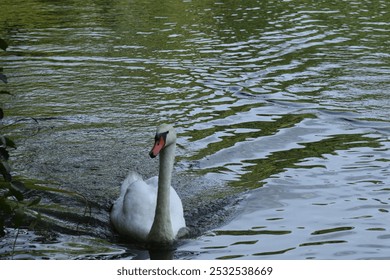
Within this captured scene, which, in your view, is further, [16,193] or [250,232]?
[250,232]

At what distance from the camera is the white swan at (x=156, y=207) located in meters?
8.48

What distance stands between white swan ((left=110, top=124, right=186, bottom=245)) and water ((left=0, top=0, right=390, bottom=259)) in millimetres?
194

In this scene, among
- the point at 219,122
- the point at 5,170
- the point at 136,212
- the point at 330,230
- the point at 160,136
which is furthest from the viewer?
the point at 219,122

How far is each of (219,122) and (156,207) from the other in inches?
176

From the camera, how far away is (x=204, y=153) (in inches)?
446

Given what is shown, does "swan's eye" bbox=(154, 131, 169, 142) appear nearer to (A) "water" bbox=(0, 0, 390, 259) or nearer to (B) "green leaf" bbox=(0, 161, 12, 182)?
(A) "water" bbox=(0, 0, 390, 259)

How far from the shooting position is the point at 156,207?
852 cm

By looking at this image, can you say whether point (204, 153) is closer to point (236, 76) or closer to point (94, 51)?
point (236, 76)

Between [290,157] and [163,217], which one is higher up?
[163,217]

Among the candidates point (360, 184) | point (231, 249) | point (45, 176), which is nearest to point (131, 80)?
point (45, 176)

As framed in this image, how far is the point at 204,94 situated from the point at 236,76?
1470 millimetres

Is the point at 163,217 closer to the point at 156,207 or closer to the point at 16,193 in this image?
the point at 156,207

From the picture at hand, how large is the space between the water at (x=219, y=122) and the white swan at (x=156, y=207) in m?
0.19

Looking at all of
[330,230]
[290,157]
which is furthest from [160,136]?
[290,157]
